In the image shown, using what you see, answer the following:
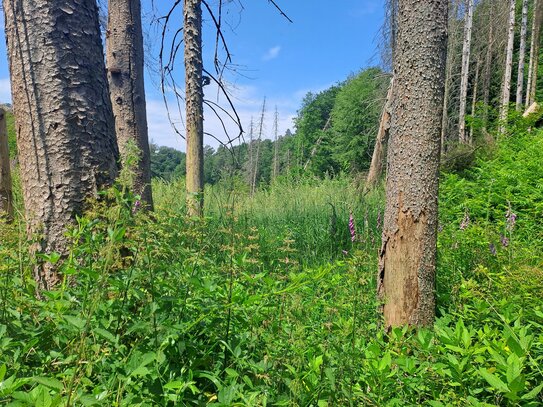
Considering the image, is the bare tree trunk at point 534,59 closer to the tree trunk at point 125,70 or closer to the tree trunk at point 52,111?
the tree trunk at point 125,70

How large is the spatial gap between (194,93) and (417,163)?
3267 mm

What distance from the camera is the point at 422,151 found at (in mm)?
2355

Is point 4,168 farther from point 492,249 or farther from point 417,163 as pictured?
point 492,249

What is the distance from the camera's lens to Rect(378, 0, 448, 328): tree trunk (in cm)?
232

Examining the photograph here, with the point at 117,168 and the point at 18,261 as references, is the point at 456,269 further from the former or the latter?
the point at 18,261

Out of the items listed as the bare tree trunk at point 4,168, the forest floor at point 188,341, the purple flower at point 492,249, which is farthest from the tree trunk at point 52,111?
the bare tree trunk at point 4,168

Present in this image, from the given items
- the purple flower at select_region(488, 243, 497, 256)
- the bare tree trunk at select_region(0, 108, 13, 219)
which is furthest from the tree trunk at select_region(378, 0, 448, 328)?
the bare tree trunk at select_region(0, 108, 13, 219)

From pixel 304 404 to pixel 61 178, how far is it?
4.77 ft

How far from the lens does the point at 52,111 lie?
1.64m

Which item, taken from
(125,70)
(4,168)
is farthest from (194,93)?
(4,168)

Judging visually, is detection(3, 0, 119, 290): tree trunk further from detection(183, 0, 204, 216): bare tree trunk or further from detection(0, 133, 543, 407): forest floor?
detection(183, 0, 204, 216): bare tree trunk

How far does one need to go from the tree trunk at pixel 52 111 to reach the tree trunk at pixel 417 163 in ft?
6.37

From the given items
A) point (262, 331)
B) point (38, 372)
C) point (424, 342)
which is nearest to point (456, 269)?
point (424, 342)

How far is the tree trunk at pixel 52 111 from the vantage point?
1.62 meters
